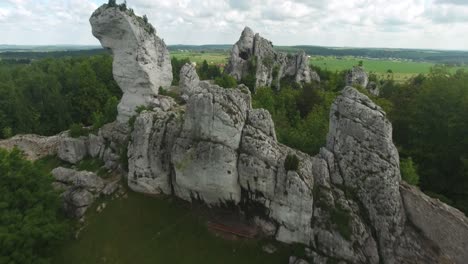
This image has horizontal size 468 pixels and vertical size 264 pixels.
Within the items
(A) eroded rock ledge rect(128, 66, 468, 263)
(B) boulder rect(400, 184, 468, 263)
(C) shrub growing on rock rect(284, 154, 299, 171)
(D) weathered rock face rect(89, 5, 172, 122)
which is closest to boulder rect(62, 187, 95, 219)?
(A) eroded rock ledge rect(128, 66, 468, 263)

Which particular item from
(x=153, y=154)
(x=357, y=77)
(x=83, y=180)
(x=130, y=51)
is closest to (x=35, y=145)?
(x=130, y=51)

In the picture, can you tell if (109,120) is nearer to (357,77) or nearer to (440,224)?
(440,224)

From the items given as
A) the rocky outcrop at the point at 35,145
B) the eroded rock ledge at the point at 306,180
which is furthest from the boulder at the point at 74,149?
the eroded rock ledge at the point at 306,180

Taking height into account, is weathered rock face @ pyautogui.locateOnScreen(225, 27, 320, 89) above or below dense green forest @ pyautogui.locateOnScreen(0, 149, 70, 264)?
above

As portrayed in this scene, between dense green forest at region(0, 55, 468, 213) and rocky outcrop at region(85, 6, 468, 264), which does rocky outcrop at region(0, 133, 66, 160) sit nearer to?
dense green forest at region(0, 55, 468, 213)

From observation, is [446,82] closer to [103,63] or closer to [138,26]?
[138,26]

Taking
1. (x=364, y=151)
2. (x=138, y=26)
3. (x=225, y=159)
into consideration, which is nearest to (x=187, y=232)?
(x=225, y=159)
